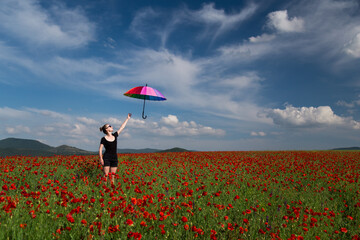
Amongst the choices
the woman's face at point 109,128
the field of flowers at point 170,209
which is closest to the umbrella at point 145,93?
the woman's face at point 109,128

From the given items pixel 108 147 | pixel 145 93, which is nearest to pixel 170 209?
pixel 108 147

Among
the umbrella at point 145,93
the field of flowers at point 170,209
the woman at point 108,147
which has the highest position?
the umbrella at point 145,93

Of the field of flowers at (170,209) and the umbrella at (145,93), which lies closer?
the field of flowers at (170,209)

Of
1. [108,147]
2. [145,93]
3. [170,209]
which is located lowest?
[170,209]

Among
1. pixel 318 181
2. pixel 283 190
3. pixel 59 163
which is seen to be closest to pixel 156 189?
pixel 283 190

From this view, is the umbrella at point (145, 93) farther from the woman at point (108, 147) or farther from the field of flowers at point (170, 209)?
the field of flowers at point (170, 209)

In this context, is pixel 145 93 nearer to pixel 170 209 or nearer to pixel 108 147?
pixel 108 147

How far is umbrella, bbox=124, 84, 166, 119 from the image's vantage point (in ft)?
27.9

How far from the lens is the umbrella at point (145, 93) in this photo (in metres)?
8.50

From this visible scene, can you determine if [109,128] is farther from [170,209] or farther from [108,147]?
[170,209]

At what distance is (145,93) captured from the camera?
27.6 ft

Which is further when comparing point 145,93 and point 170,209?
point 145,93

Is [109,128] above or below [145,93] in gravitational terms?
below

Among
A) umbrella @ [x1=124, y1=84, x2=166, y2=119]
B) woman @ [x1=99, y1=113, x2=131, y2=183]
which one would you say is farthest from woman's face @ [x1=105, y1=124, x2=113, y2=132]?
umbrella @ [x1=124, y1=84, x2=166, y2=119]
